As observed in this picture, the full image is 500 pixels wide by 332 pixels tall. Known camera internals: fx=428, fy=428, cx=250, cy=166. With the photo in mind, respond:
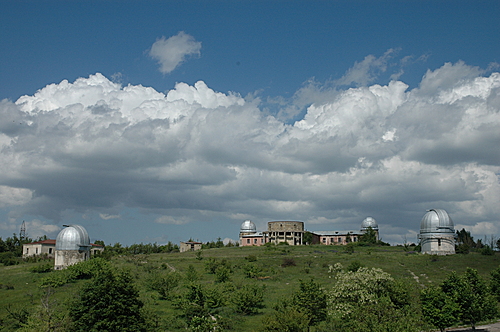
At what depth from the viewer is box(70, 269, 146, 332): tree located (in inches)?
1153

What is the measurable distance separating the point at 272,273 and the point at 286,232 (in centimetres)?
4901

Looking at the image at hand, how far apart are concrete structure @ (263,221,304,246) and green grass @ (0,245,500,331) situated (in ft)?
80.7

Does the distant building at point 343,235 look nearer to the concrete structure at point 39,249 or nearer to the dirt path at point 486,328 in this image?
the concrete structure at point 39,249

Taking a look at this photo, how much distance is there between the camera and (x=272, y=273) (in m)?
62.0


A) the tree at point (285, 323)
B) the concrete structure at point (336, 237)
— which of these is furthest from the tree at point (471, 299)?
the concrete structure at point (336, 237)

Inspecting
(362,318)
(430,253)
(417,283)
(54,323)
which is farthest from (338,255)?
(54,323)

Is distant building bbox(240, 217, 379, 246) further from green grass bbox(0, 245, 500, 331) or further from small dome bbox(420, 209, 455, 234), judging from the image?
small dome bbox(420, 209, 455, 234)

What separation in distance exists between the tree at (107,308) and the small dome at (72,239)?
40.5 metres

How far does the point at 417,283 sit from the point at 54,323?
137ft

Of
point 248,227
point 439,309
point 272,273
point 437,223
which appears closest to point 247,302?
point 439,309

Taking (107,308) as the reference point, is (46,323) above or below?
below

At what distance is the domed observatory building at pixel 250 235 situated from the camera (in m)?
117

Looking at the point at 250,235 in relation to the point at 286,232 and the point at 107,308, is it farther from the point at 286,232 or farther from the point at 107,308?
the point at 107,308

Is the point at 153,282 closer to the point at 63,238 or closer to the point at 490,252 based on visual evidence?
the point at 63,238
